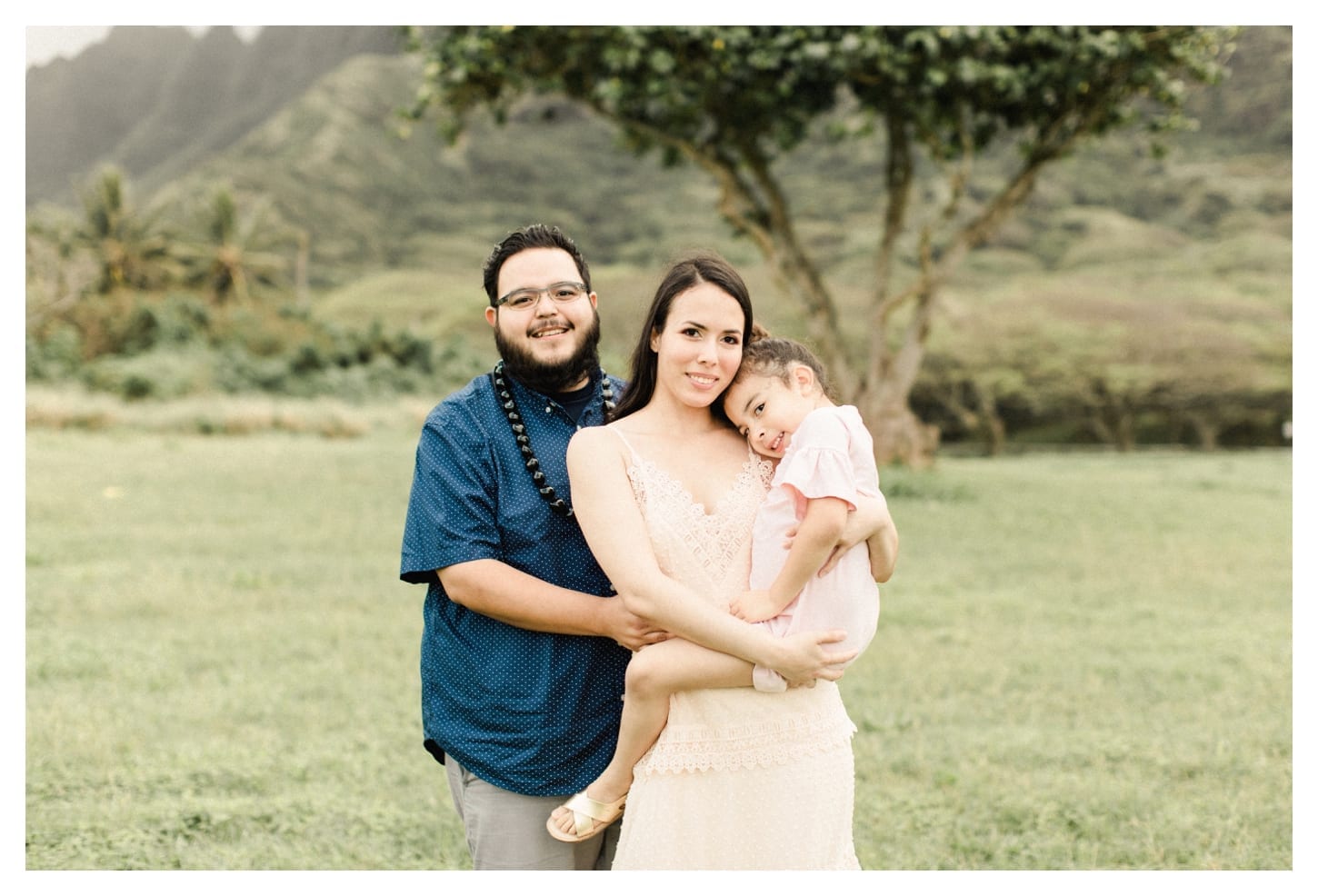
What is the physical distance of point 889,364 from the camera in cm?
1070

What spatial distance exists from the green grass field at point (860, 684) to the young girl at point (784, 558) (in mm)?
1821

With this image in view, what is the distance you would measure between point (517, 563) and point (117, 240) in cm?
1902

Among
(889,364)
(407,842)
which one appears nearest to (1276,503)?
(889,364)

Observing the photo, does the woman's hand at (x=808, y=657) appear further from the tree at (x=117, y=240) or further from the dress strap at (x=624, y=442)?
the tree at (x=117, y=240)

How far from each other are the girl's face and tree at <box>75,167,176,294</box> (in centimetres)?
1859

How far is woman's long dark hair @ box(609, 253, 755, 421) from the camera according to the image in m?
2.12

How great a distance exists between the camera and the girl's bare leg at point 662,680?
2.04 metres

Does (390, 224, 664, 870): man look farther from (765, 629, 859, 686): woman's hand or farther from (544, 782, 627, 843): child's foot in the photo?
(765, 629, 859, 686): woman's hand

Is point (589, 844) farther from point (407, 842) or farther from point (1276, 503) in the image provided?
point (1276, 503)

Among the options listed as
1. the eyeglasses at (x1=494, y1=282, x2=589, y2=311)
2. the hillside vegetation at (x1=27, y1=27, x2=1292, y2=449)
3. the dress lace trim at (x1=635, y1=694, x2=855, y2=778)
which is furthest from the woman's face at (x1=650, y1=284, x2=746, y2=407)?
the hillside vegetation at (x1=27, y1=27, x2=1292, y2=449)

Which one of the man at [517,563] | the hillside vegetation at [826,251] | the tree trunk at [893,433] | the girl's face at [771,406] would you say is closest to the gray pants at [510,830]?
the man at [517,563]

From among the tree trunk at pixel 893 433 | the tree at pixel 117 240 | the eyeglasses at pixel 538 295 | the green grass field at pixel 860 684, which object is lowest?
the green grass field at pixel 860 684

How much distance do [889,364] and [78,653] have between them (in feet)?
24.2

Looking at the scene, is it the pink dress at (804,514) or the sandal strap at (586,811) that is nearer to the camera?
the pink dress at (804,514)
